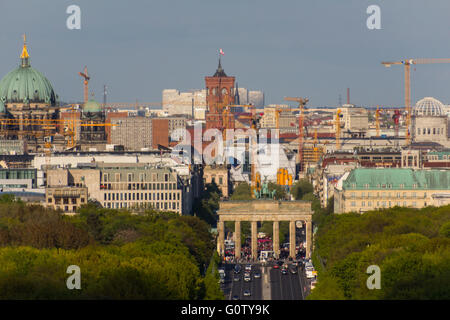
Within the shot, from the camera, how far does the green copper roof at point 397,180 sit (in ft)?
545

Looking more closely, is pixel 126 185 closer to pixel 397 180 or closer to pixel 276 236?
pixel 276 236

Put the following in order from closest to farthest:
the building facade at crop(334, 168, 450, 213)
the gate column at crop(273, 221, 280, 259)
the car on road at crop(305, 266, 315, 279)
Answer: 1. the car on road at crop(305, 266, 315, 279)
2. the gate column at crop(273, 221, 280, 259)
3. the building facade at crop(334, 168, 450, 213)

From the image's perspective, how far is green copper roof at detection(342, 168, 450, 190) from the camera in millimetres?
166125

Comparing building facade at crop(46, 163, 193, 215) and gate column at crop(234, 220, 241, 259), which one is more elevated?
building facade at crop(46, 163, 193, 215)

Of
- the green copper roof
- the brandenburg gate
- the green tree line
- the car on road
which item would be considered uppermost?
the green copper roof

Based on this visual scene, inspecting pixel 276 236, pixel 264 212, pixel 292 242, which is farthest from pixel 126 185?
pixel 292 242

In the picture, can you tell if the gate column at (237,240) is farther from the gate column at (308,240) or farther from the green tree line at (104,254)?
the green tree line at (104,254)

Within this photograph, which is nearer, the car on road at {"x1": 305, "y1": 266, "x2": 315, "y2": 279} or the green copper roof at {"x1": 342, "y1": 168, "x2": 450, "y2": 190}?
the car on road at {"x1": 305, "y1": 266, "x2": 315, "y2": 279}

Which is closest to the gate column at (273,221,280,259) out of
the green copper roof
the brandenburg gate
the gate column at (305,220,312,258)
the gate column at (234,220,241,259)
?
the brandenburg gate

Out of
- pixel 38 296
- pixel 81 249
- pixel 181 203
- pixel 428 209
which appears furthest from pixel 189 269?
pixel 181 203

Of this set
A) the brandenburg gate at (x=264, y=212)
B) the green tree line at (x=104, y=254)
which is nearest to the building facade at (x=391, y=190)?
the brandenburg gate at (x=264, y=212)

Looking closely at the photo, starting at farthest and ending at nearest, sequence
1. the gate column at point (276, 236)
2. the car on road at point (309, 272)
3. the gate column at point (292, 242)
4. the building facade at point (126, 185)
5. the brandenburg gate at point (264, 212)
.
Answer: the building facade at point (126, 185), the brandenburg gate at point (264, 212), the gate column at point (276, 236), the gate column at point (292, 242), the car on road at point (309, 272)

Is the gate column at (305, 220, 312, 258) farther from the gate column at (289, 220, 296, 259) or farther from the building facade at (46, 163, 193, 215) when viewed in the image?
the building facade at (46, 163, 193, 215)
